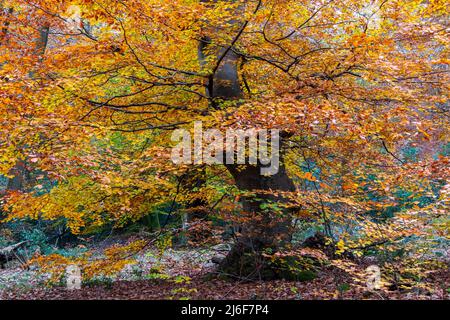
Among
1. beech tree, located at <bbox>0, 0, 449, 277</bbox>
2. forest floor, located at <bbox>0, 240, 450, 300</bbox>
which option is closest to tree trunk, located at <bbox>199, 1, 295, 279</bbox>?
beech tree, located at <bbox>0, 0, 449, 277</bbox>

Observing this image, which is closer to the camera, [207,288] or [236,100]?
[236,100]

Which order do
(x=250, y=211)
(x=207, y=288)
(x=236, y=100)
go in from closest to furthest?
(x=236, y=100) < (x=207, y=288) < (x=250, y=211)

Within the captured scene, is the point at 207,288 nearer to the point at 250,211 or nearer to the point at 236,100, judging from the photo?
the point at 250,211

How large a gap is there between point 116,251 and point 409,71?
6.16 metres

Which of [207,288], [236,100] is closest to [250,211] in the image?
[207,288]

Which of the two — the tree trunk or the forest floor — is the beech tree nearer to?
the tree trunk

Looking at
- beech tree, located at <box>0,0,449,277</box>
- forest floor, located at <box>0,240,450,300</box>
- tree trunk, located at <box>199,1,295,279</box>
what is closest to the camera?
beech tree, located at <box>0,0,449,277</box>

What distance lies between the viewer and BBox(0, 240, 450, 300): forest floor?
5.82 m

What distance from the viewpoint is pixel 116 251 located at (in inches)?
301

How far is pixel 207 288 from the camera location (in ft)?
23.0

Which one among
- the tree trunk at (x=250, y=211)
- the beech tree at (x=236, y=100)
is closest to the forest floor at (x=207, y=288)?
the tree trunk at (x=250, y=211)

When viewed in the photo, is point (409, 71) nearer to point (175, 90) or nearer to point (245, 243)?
point (245, 243)

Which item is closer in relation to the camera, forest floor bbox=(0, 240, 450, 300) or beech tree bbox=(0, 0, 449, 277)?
beech tree bbox=(0, 0, 449, 277)

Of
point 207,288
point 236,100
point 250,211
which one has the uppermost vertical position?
point 236,100
